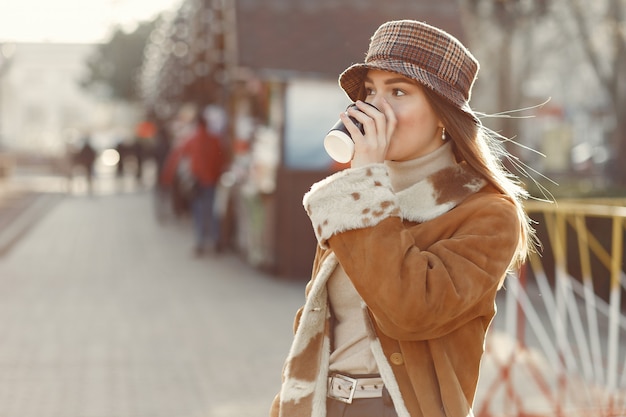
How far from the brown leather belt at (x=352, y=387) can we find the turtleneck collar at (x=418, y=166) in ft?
1.49

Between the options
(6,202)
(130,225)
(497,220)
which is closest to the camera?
(497,220)

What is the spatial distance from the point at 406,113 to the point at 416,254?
13.7 inches

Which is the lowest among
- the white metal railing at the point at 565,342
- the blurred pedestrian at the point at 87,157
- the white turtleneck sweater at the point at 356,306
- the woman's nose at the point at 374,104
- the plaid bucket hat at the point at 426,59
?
the blurred pedestrian at the point at 87,157

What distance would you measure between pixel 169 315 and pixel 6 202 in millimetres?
17756

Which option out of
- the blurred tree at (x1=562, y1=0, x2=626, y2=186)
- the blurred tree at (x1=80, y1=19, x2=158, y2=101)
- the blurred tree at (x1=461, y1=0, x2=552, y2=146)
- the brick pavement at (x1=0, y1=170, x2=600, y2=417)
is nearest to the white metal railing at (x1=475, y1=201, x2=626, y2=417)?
the brick pavement at (x1=0, y1=170, x2=600, y2=417)

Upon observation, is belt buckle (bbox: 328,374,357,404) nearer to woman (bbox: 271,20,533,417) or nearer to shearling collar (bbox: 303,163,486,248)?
woman (bbox: 271,20,533,417)

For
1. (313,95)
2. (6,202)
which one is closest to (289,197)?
(313,95)

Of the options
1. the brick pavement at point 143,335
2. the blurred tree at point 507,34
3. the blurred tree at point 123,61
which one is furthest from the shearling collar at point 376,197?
the blurred tree at point 123,61

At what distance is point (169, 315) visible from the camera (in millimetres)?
9391

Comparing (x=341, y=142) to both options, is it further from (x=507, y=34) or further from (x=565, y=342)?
(x=507, y=34)

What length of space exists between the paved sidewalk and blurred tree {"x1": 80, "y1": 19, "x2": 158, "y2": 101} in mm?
50928

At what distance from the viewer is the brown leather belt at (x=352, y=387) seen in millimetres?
2297

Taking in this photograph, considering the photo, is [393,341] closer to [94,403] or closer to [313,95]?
[94,403]

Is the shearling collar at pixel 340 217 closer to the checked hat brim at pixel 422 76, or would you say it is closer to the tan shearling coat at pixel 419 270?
the tan shearling coat at pixel 419 270
